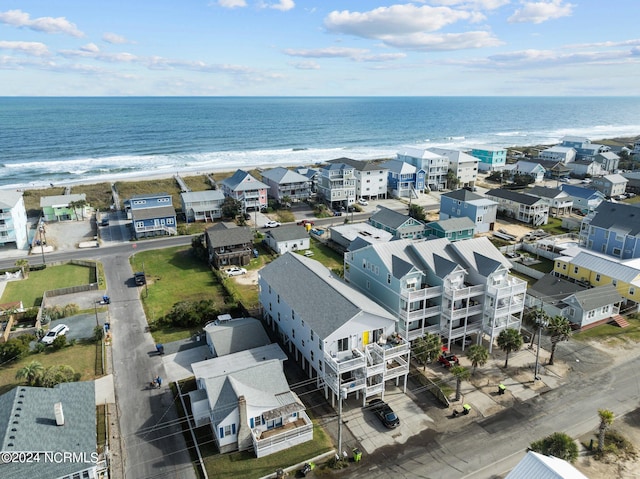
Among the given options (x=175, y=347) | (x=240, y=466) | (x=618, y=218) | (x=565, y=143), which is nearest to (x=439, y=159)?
(x=618, y=218)

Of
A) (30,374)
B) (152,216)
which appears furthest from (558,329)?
(152,216)

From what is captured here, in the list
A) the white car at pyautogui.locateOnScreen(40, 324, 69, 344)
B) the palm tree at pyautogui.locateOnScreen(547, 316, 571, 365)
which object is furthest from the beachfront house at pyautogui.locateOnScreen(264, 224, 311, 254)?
the palm tree at pyautogui.locateOnScreen(547, 316, 571, 365)

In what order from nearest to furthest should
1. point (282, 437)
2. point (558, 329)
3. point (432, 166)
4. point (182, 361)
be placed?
point (282, 437) < point (558, 329) < point (182, 361) < point (432, 166)

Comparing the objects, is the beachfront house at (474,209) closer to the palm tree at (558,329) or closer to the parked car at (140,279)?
the palm tree at (558,329)

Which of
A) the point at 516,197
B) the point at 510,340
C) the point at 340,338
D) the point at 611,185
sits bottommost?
the point at 510,340

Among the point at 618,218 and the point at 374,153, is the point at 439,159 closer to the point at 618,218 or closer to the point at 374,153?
the point at 618,218

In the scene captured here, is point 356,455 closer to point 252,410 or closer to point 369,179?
point 252,410
